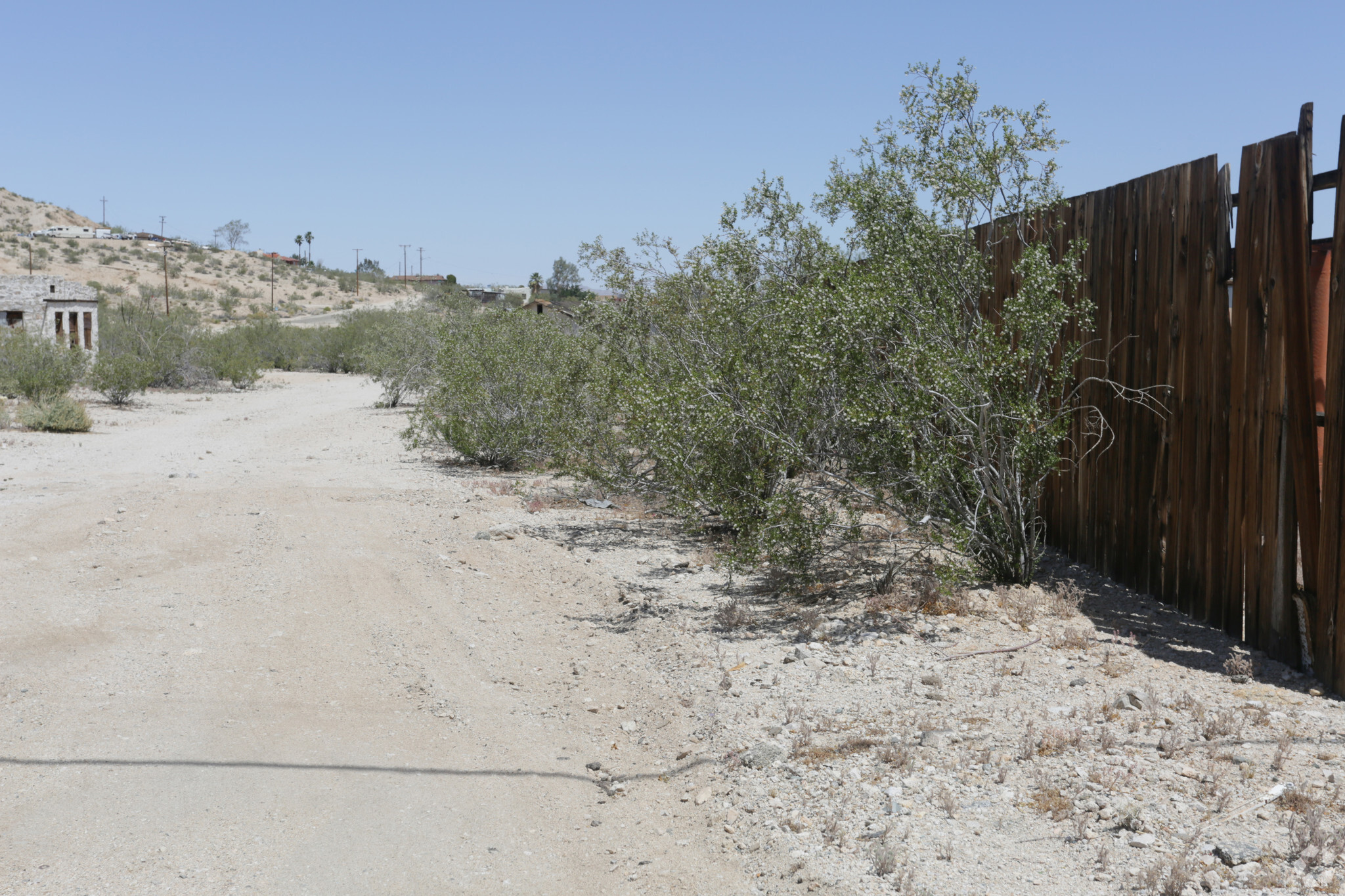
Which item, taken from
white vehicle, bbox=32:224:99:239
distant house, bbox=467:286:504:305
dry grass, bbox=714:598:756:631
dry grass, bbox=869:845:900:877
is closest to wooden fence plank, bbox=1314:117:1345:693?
dry grass, bbox=869:845:900:877

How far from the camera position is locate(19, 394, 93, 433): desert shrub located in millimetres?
18188

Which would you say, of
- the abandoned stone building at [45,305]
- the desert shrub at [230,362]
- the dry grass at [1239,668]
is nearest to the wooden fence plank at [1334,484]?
the dry grass at [1239,668]

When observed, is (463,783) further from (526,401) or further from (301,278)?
(301,278)

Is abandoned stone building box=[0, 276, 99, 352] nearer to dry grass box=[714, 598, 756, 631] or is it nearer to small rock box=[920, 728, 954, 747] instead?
dry grass box=[714, 598, 756, 631]

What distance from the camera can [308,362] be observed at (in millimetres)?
43812

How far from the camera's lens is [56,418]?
18.2 meters

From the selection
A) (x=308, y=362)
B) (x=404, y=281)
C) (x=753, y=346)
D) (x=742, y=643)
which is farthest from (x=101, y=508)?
(x=404, y=281)

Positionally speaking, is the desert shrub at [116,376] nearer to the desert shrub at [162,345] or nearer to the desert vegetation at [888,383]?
the desert shrub at [162,345]

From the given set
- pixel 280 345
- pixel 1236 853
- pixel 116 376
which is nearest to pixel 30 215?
pixel 280 345

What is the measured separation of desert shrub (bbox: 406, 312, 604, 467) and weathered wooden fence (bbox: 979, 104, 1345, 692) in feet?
22.8

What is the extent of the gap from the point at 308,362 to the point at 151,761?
41.8 metres

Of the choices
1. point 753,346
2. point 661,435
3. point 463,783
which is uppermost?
point 753,346

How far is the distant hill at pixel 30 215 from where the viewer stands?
280 feet

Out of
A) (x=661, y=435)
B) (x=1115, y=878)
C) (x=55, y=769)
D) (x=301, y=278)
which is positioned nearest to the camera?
(x=1115, y=878)
